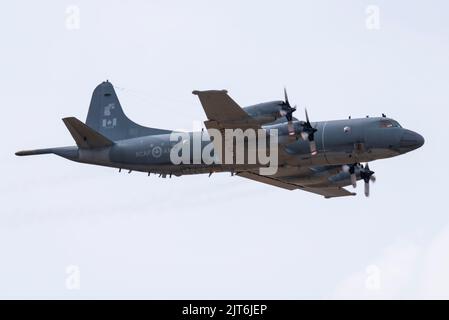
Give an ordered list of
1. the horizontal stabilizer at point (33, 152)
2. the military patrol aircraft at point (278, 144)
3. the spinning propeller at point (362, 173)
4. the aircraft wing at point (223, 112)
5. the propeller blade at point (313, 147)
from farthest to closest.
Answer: the spinning propeller at point (362, 173) → the horizontal stabilizer at point (33, 152) → the propeller blade at point (313, 147) → the military patrol aircraft at point (278, 144) → the aircraft wing at point (223, 112)

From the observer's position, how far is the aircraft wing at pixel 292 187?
43.1m

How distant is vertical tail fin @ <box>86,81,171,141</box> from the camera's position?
44.2m

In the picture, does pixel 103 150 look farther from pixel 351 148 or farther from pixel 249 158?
pixel 351 148

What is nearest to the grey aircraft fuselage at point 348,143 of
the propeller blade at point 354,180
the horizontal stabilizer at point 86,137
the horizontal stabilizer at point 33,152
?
the horizontal stabilizer at point 86,137

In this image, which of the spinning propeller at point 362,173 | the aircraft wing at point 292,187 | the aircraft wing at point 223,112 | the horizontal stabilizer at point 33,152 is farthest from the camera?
the spinning propeller at point 362,173

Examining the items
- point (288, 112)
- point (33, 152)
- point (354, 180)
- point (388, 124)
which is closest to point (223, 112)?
point (288, 112)

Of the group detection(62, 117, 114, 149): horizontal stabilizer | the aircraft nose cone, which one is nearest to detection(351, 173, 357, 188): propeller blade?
the aircraft nose cone

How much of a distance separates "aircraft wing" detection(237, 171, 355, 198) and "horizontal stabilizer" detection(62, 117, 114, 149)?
633cm

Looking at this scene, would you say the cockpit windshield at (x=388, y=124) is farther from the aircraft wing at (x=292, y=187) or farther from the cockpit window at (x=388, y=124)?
the aircraft wing at (x=292, y=187)

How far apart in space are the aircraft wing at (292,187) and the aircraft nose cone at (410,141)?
6.71m

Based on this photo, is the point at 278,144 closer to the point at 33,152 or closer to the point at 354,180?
the point at 354,180

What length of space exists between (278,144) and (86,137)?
29.6 ft
